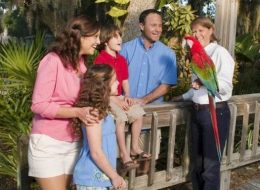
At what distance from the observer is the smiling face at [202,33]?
3.78 meters

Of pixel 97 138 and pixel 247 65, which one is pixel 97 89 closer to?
pixel 97 138

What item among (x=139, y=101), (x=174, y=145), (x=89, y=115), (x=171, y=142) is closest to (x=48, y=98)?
(x=89, y=115)

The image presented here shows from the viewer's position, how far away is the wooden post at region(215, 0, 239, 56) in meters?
5.86

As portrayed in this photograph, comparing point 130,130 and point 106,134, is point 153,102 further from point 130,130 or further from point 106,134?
point 106,134

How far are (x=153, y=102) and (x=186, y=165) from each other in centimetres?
71

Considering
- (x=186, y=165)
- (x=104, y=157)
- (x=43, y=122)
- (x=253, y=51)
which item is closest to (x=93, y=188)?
(x=104, y=157)

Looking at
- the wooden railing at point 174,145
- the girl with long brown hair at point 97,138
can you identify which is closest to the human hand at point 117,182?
the girl with long brown hair at point 97,138

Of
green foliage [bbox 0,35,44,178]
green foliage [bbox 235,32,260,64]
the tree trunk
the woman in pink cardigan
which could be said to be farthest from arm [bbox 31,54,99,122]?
green foliage [bbox 235,32,260,64]

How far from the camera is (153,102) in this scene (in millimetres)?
4062

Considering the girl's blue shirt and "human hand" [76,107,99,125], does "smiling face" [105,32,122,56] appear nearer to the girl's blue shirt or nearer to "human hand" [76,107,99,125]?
the girl's blue shirt

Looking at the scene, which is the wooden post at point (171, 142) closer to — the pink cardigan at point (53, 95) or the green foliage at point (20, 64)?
the pink cardigan at point (53, 95)

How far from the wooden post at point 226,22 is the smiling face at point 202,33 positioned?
2095 mm

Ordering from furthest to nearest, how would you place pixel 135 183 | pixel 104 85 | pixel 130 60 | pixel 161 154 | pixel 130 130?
pixel 161 154, pixel 130 60, pixel 135 183, pixel 130 130, pixel 104 85

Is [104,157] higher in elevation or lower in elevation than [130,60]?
lower
